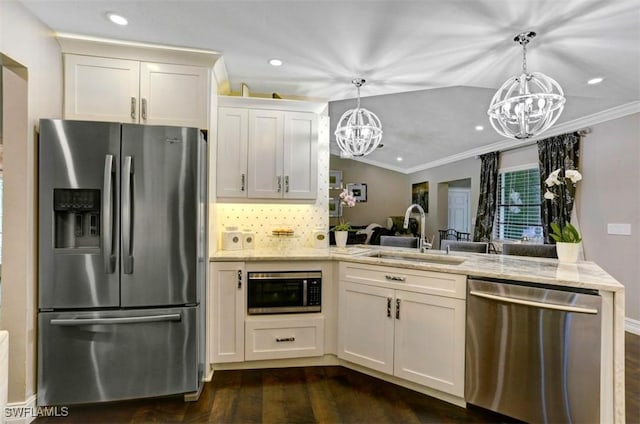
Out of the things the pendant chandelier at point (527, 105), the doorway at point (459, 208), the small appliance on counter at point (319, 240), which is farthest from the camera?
the doorway at point (459, 208)

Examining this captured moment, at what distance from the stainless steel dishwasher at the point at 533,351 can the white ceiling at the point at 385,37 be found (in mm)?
1704

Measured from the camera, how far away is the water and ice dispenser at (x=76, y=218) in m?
2.00

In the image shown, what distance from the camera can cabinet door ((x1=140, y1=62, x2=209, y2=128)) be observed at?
2357 mm

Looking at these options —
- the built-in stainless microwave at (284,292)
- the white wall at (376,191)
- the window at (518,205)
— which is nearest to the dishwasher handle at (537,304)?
the built-in stainless microwave at (284,292)

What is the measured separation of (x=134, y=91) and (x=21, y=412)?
87.6 inches

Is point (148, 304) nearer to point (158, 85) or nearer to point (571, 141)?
point (158, 85)

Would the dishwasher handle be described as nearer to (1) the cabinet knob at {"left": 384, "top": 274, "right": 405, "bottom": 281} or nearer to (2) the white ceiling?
(1) the cabinet knob at {"left": 384, "top": 274, "right": 405, "bottom": 281}

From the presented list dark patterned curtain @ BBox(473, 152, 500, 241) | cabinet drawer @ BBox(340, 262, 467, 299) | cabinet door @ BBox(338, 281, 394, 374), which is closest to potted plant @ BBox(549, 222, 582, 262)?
cabinet drawer @ BBox(340, 262, 467, 299)

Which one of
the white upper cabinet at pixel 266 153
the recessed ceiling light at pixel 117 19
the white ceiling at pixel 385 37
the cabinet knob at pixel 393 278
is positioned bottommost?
the cabinet knob at pixel 393 278

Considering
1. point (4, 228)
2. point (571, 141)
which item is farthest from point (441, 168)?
point (4, 228)

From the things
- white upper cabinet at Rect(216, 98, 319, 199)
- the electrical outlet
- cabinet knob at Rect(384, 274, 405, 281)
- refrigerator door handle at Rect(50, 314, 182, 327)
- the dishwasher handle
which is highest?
white upper cabinet at Rect(216, 98, 319, 199)

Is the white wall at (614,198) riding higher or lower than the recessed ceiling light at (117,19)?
lower

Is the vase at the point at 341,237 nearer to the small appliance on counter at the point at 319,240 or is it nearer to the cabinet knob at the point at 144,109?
the small appliance on counter at the point at 319,240

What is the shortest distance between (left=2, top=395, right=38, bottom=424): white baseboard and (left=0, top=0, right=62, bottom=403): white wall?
0.02m
